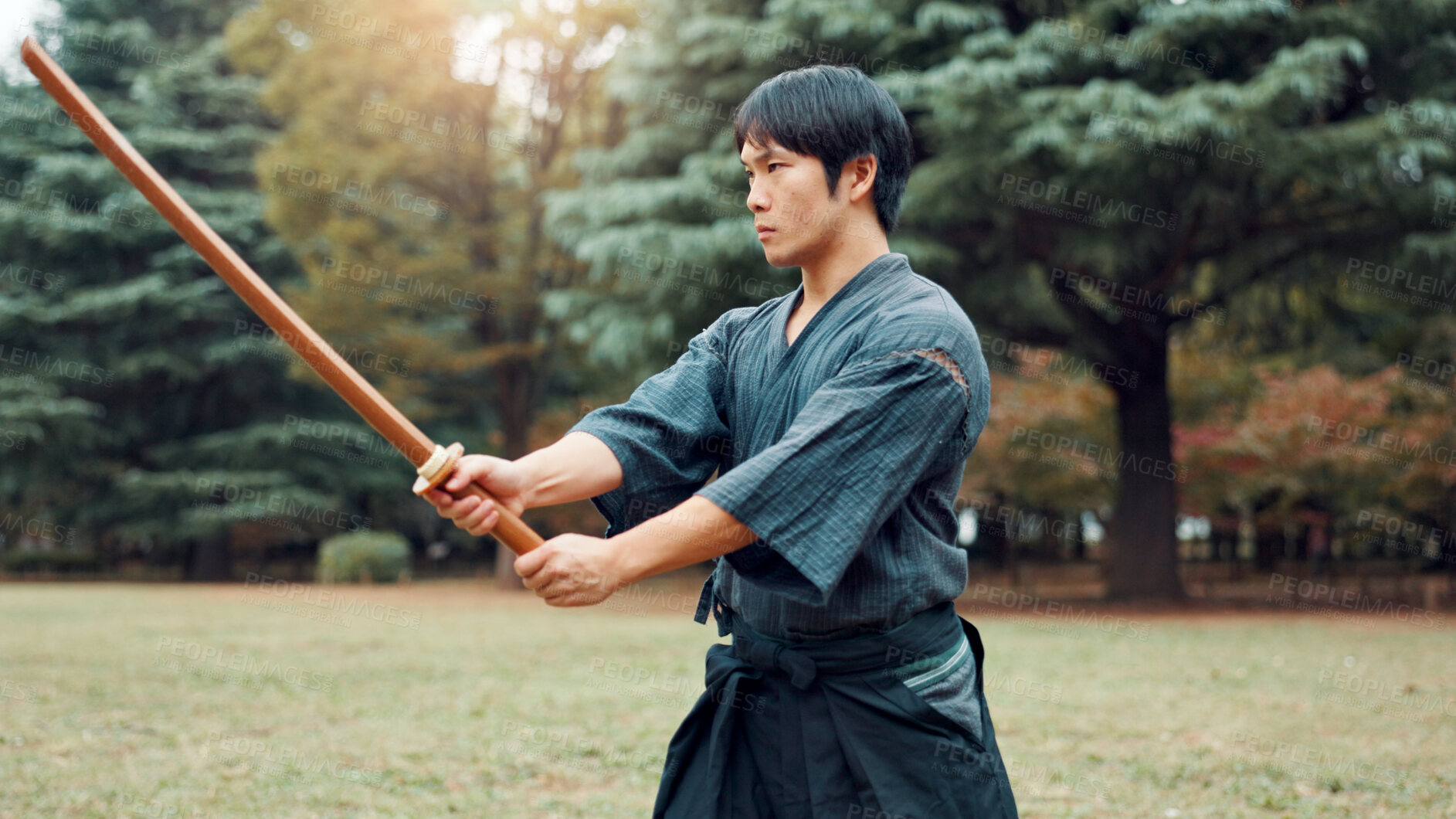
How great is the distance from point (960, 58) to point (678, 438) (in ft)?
32.6

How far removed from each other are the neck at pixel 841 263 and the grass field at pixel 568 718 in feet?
10.8

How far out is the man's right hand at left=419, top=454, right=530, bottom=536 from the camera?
177cm

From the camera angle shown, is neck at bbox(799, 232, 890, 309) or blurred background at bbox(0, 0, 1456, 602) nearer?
neck at bbox(799, 232, 890, 309)

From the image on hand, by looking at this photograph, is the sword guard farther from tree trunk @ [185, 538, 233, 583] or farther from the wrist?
tree trunk @ [185, 538, 233, 583]

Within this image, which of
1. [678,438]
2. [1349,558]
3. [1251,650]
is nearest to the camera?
[678,438]

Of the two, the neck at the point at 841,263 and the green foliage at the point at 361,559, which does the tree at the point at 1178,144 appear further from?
the green foliage at the point at 361,559

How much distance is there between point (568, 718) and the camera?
6.89 meters

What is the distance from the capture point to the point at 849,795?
1.89 meters

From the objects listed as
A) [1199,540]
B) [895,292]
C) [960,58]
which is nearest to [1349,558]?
[1199,540]

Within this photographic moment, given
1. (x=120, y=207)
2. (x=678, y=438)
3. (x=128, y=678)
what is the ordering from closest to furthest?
(x=678, y=438)
(x=128, y=678)
(x=120, y=207)

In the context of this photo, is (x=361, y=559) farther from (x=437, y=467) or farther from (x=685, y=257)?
(x=437, y=467)

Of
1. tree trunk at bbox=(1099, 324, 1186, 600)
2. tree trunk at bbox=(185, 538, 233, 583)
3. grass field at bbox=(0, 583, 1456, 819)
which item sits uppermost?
tree trunk at bbox=(1099, 324, 1186, 600)

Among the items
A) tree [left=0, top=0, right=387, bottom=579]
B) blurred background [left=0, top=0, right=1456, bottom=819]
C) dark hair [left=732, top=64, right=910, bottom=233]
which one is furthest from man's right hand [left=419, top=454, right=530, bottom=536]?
tree [left=0, top=0, right=387, bottom=579]

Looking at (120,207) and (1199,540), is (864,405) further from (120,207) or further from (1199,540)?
(1199,540)
